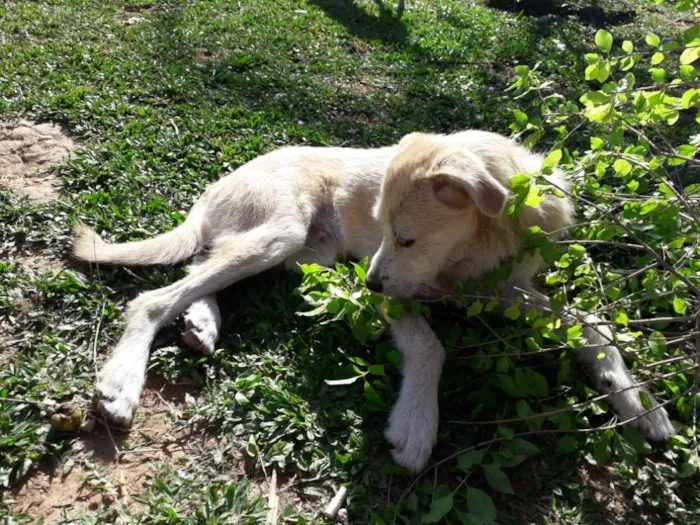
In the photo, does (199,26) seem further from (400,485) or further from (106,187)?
(400,485)

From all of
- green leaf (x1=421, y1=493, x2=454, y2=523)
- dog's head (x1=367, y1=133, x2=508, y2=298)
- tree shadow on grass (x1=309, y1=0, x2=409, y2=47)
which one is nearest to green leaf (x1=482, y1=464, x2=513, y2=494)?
green leaf (x1=421, y1=493, x2=454, y2=523)

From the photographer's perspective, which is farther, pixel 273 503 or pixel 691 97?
pixel 273 503

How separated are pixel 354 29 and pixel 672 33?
210 inches

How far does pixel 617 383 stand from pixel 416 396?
3.73ft

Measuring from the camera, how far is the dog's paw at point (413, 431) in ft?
8.57

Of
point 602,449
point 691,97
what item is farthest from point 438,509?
point 691,97

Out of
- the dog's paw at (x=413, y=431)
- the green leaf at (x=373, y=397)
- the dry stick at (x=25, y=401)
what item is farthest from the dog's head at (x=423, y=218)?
the dry stick at (x=25, y=401)

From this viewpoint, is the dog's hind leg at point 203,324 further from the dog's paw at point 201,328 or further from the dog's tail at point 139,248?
the dog's tail at point 139,248

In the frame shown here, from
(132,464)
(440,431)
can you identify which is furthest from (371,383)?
(132,464)

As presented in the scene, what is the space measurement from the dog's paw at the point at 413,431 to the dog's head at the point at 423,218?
798mm

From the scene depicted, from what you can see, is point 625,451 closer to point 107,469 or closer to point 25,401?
point 107,469

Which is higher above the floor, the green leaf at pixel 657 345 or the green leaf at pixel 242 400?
the green leaf at pixel 657 345

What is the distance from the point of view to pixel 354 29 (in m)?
8.45

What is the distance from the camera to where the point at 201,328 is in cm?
323
